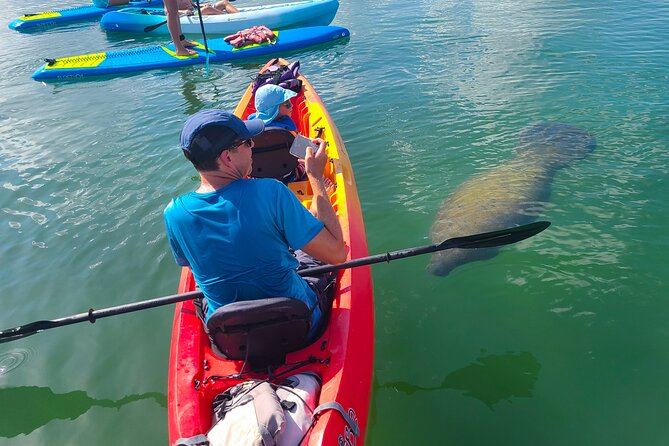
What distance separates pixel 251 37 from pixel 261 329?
1254 cm

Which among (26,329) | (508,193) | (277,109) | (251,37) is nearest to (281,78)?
(277,109)

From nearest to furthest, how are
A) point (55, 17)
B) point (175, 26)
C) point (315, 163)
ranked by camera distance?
1. point (315, 163)
2. point (175, 26)
3. point (55, 17)

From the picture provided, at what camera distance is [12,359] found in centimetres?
462

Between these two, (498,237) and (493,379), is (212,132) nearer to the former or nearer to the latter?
(498,237)

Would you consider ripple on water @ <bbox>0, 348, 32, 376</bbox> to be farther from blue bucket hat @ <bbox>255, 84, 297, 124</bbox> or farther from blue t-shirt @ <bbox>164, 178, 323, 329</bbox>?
blue bucket hat @ <bbox>255, 84, 297, 124</bbox>

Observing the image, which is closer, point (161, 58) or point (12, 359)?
point (12, 359)

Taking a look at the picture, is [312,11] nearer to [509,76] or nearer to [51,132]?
[509,76]

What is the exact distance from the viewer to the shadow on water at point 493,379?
12.2 ft

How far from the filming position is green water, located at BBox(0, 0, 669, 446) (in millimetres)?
3744

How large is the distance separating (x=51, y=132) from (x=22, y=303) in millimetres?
5783

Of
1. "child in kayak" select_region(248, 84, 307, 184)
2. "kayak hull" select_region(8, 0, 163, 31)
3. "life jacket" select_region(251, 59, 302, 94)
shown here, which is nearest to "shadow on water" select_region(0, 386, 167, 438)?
"child in kayak" select_region(248, 84, 307, 184)

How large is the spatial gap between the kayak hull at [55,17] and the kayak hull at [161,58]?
29.1 ft

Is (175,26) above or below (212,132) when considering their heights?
below

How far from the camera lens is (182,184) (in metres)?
7.39
